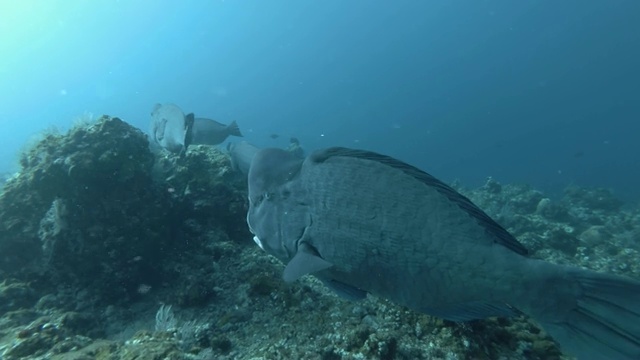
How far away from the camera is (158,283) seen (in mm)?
5246

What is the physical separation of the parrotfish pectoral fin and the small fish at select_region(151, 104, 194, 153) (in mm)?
4775

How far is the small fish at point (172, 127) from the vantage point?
21.5 feet

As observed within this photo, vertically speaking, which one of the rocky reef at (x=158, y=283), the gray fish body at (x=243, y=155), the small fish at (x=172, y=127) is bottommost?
the rocky reef at (x=158, y=283)

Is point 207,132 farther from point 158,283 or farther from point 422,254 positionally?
point 422,254

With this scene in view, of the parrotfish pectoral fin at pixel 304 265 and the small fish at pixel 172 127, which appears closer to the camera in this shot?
the parrotfish pectoral fin at pixel 304 265

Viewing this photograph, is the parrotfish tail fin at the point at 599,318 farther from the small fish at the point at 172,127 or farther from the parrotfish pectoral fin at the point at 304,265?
the small fish at the point at 172,127

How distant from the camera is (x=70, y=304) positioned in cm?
481

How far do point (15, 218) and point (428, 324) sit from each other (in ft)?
20.0

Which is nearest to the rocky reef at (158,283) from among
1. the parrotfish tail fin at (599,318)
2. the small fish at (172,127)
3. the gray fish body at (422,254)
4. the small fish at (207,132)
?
the small fish at (172,127)

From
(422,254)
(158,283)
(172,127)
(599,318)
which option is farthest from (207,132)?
(599,318)

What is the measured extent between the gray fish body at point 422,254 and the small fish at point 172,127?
4.30m

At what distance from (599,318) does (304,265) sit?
1.65m

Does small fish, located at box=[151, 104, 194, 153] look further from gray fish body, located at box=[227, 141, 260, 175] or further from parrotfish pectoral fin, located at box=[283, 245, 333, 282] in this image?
parrotfish pectoral fin, located at box=[283, 245, 333, 282]

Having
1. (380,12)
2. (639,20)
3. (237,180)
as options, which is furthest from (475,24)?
(237,180)
